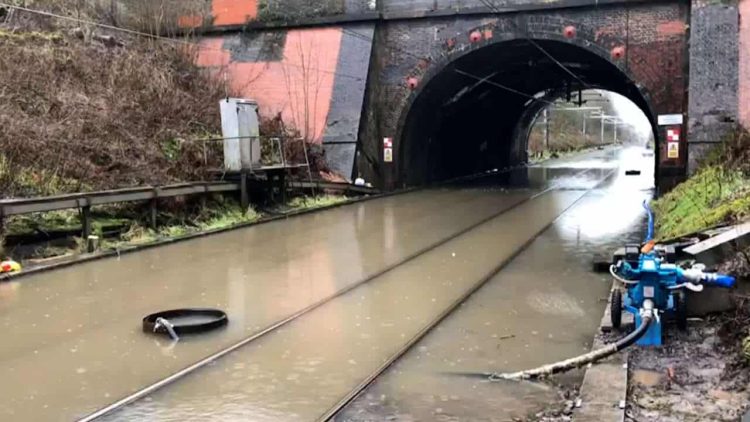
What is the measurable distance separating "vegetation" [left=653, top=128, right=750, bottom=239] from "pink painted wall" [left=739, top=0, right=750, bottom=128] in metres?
1.41

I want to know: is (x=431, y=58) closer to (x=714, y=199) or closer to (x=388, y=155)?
(x=388, y=155)

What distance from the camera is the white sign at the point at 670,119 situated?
2220cm

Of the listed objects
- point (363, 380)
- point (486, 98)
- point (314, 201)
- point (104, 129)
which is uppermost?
point (486, 98)

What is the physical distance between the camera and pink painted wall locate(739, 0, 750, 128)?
2084cm

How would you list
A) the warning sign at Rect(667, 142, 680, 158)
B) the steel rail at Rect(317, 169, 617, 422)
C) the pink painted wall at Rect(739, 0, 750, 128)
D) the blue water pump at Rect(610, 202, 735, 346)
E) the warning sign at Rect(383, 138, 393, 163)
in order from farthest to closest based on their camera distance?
the warning sign at Rect(383, 138, 393, 163) < the warning sign at Rect(667, 142, 680, 158) < the pink painted wall at Rect(739, 0, 750, 128) < the blue water pump at Rect(610, 202, 735, 346) < the steel rail at Rect(317, 169, 617, 422)

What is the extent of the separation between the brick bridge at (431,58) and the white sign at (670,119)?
64 millimetres

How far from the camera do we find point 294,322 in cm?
812

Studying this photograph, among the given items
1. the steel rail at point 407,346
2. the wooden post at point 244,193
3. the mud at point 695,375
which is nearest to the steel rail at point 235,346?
the steel rail at point 407,346

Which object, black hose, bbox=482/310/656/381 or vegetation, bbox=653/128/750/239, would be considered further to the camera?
vegetation, bbox=653/128/750/239

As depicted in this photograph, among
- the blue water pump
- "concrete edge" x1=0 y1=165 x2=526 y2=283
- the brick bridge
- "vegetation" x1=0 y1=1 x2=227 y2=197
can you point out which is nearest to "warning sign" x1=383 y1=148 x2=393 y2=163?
the brick bridge

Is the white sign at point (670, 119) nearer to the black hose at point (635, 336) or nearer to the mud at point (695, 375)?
the mud at point (695, 375)

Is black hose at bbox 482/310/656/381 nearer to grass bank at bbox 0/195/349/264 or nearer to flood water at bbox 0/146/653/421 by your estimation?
flood water at bbox 0/146/653/421

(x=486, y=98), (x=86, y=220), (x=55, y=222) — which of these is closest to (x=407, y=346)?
(x=86, y=220)

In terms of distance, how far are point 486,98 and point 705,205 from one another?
23858 mm
